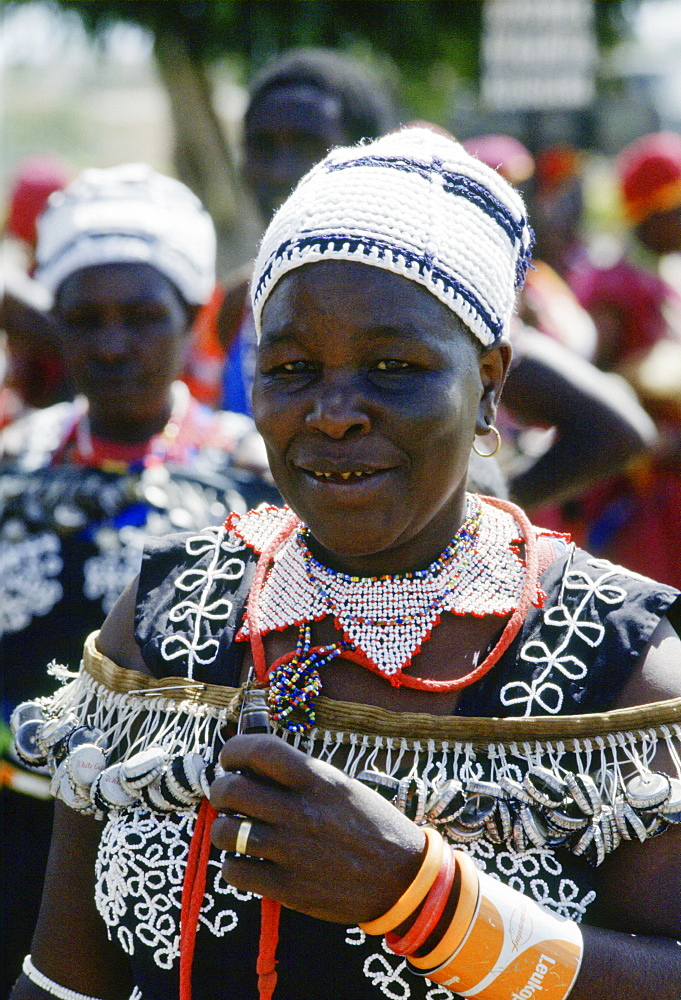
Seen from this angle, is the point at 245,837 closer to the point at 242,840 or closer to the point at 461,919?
the point at 242,840

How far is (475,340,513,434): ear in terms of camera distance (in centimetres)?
180

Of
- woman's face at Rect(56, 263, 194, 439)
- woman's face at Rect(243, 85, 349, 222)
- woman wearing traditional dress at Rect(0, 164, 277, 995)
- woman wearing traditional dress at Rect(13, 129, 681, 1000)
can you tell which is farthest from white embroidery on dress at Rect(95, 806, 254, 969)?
woman's face at Rect(243, 85, 349, 222)

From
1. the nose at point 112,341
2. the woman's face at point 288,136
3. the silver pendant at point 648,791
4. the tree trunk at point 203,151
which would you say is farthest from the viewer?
the tree trunk at point 203,151

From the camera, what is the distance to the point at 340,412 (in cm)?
160

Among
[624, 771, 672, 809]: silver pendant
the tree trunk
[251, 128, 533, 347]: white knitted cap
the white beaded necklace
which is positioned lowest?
the tree trunk

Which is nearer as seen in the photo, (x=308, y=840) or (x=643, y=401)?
(x=308, y=840)

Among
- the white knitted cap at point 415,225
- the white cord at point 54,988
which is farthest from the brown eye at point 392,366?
the white cord at point 54,988

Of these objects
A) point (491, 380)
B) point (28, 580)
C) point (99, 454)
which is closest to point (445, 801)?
point (491, 380)

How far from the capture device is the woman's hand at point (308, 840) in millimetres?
1437

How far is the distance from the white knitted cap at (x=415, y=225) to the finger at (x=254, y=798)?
2.52ft

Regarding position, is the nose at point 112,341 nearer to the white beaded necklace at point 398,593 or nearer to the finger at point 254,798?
the white beaded necklace at point 398,593

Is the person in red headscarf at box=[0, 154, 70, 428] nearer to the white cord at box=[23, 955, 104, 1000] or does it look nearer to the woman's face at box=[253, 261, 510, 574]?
the woman's face at box=[253, 261, 510, 574]

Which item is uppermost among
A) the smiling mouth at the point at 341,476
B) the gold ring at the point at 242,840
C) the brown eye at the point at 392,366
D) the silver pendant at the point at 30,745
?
the brown eye at the point at 392,366

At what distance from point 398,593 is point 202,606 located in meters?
0.35
